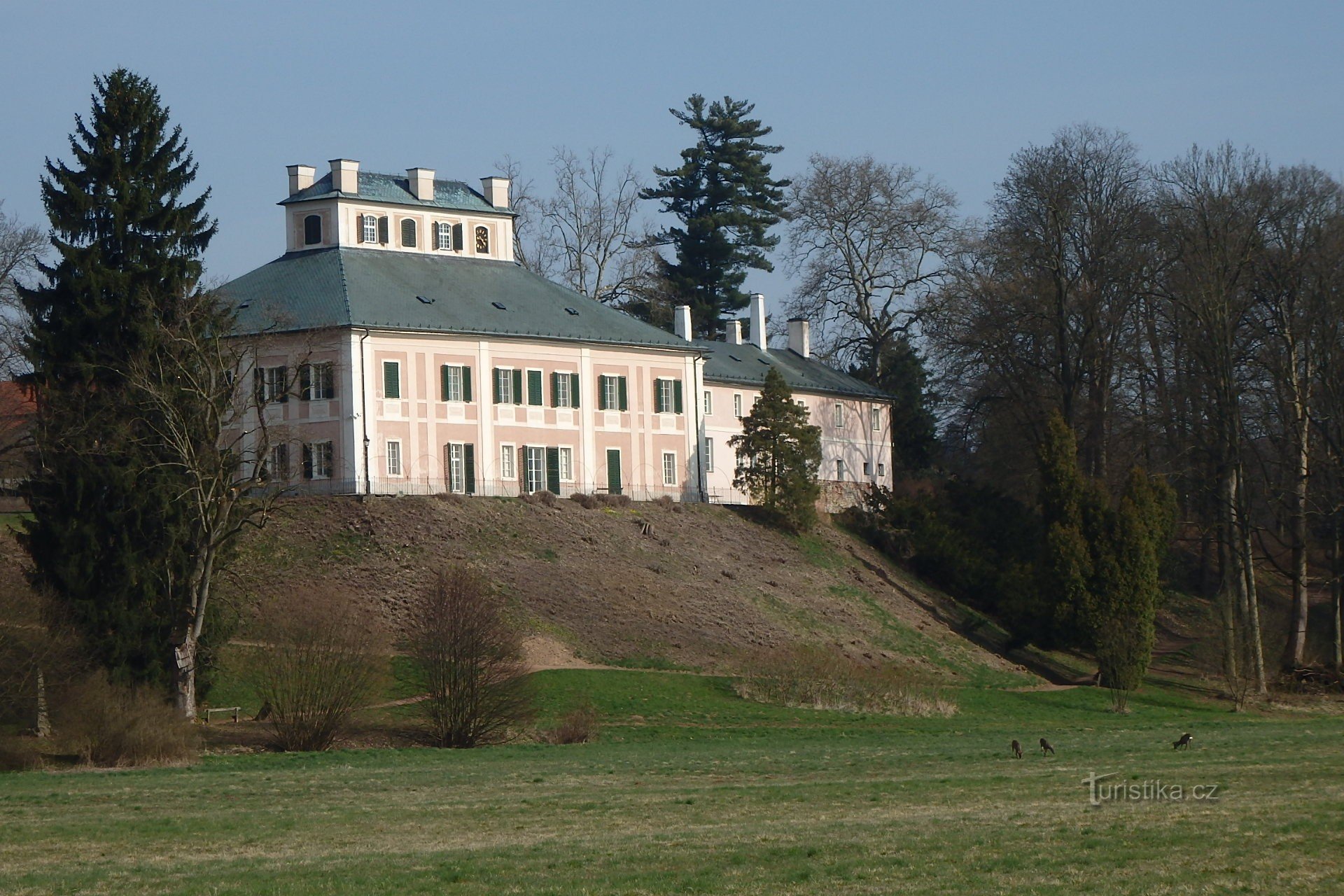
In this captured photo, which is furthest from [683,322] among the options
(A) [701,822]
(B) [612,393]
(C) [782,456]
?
(A) [701,822]

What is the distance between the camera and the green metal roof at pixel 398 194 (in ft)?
196

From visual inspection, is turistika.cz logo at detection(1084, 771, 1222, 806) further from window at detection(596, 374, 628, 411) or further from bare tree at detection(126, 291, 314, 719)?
window at detection(596, 374, 628, 411)

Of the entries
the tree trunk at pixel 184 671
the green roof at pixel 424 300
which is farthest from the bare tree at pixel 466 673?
the green roof at pixel 424 300

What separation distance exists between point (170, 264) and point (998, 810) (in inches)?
943

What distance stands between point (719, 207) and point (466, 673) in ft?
179

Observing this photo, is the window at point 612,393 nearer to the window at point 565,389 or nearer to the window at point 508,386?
the window at point 565,389

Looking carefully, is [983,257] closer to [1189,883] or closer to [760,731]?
[760,731]

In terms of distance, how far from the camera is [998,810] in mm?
18734

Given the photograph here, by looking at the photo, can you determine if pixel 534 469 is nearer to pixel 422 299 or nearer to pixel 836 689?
pixel 422 299

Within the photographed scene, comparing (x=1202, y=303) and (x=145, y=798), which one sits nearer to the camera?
(x=145, y=798)

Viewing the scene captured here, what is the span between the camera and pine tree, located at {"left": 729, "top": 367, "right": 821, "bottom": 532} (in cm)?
6062

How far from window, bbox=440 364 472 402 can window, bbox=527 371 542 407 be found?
2.22 m

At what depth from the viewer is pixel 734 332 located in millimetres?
75062

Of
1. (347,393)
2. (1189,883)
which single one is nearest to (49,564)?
(347,393)
